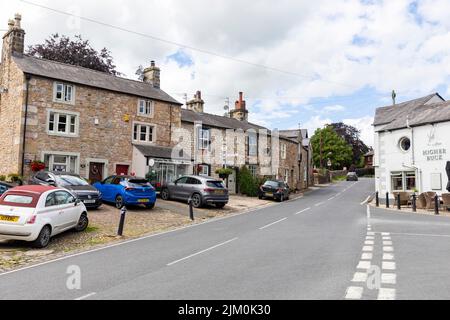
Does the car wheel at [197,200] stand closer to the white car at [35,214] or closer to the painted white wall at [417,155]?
the white car at [35,214]

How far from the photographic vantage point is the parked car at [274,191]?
2920cm

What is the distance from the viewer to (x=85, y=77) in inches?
973

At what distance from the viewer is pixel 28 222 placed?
1023 centimetres

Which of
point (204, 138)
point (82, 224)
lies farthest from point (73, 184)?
point (204, 138)

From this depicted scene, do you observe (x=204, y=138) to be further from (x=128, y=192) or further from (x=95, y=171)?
(x=128, y=192)

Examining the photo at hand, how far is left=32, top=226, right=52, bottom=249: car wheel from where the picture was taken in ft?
34.5

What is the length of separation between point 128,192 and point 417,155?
19.6m

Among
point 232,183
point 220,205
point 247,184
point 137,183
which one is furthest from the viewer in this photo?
point 232,183

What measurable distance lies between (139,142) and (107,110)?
3.13 m

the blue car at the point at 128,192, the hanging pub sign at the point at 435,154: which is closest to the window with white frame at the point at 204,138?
the blue car at the point at 128,192

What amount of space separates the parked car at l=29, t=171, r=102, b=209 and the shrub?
17.0 metres

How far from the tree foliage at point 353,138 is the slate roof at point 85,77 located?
61891mm

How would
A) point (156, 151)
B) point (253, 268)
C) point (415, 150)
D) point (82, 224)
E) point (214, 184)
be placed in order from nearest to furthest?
point (253, 268), point (82, 224), point (214, 184), point (415, 150), point (156, 151)
